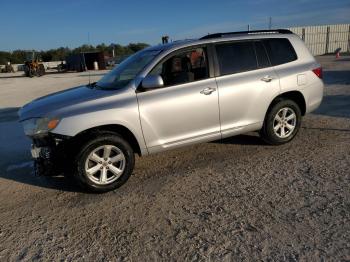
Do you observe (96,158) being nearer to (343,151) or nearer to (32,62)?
(343,151)

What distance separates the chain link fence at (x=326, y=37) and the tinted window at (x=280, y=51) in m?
29.6

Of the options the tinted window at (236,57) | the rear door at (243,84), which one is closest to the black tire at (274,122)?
the rear door at (243,84)

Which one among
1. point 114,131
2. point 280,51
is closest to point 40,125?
point 114,131

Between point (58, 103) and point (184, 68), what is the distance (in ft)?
5.95

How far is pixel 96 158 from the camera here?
458cm

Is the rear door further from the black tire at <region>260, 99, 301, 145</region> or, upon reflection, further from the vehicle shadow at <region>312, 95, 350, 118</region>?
the vehicle shadow at <region>312, 95, 350, 118</region>

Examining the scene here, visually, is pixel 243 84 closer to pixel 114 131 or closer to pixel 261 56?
pixel 261 56

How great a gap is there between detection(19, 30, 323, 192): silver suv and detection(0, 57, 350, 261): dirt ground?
1.37 ft

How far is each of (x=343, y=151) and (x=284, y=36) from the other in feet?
6.86

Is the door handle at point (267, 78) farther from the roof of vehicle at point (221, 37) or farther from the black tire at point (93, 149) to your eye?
the black tire at point (93, 149)

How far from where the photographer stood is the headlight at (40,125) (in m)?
4.43

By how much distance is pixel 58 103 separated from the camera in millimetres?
4750

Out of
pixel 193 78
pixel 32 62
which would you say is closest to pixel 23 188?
pixel 193 78

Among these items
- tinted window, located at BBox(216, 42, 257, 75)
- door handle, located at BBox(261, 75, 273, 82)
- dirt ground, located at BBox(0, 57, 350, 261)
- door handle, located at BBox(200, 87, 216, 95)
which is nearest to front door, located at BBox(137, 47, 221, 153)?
door handle, located at BBox(200, 87, 216, 95)
